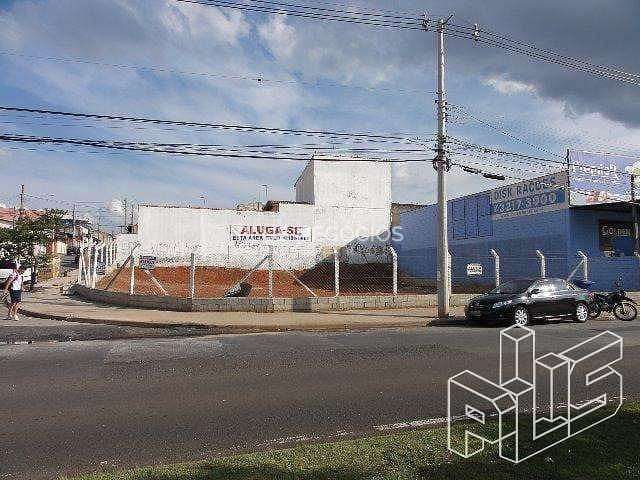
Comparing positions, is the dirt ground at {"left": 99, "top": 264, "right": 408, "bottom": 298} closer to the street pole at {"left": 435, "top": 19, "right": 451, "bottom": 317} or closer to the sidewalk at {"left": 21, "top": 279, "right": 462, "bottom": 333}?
the sidewalk at {"left": 21, "top": 279, "right": 462, "bottom": 333}

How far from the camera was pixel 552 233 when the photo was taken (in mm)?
24031

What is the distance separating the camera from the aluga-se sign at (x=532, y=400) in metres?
4.35

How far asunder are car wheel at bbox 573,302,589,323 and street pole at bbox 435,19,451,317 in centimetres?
369

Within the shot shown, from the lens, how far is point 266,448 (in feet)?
15.3

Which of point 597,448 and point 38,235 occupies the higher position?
point 38,235

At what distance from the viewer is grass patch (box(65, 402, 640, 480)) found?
3590mm

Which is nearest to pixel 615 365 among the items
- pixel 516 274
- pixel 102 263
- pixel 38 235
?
pixel 516 274

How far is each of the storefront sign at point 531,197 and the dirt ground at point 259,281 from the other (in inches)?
271

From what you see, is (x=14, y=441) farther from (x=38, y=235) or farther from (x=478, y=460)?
(x=38, y=235)

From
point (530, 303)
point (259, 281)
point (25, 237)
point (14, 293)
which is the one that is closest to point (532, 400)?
point (530, 303)

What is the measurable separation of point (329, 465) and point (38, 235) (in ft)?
89.4

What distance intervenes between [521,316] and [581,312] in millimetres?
2362

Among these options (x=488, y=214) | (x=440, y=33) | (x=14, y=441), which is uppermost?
(x=440, y=33)

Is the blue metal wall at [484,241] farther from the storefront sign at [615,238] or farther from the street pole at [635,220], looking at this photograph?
the street pole at [635,220]
